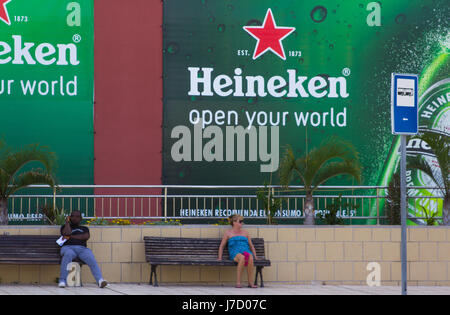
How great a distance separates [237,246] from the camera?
1188 centimetres

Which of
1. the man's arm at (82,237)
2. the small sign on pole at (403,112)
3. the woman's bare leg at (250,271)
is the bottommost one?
the woman's bare leg at (250,271)

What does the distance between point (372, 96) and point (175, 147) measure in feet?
13.5

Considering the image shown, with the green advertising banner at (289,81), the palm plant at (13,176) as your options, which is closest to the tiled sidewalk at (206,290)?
the palm plant at (13,176)

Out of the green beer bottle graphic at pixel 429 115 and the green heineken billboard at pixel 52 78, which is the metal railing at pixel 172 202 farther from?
the green beer bottle graphic at pixel 429 115

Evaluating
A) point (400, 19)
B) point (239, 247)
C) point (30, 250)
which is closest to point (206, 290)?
point (239, 247)

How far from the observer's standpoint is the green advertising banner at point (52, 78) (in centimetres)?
1484

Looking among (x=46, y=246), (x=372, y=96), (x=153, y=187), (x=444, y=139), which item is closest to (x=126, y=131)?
(x=153, y=187)

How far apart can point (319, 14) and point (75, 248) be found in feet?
23.6

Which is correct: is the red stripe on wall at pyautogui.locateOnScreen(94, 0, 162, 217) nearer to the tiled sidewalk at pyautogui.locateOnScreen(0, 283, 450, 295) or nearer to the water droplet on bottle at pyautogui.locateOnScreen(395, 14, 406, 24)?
the tiled sidewalk at pyautogui.locateOnScreen(0, 283, 450, 295)

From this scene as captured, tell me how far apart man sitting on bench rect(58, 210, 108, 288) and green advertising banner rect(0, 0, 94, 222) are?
131 inches

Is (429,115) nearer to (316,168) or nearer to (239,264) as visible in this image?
(316,168)

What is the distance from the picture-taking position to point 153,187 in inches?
558

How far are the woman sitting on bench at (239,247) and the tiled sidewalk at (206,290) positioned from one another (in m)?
0.31

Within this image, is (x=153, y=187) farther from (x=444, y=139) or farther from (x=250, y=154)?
(x=444, y=139)
